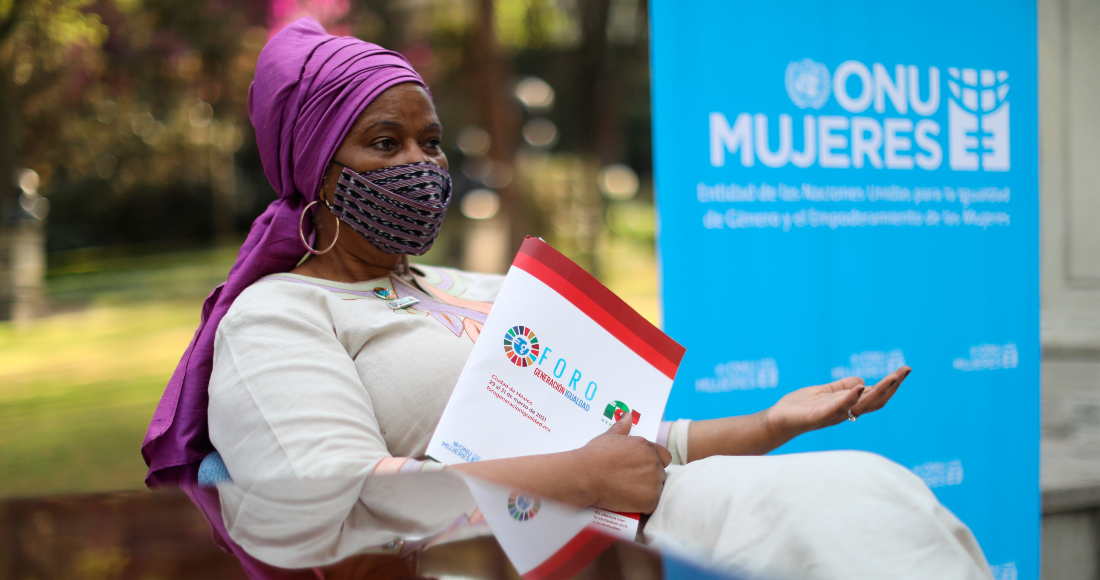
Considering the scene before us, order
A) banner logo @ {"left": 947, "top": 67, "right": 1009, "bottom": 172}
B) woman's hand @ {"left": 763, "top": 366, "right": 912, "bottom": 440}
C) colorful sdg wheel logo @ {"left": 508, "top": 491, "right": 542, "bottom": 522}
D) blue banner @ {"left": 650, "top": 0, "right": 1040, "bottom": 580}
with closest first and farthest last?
colorful sdg wheel logo @ {"left": 508, "top": 491, "right": 542, "bottom": 522} → woman's hand @ {"left": 763, "top": 366, "right": 912, "bottom": 440} → blue banner @ {"left": 650, "top": 0, "right": 1040, "bottom": 580} → banner logo @ {"left": 947, "top": 67, "right": 1009, "bottom": 172}

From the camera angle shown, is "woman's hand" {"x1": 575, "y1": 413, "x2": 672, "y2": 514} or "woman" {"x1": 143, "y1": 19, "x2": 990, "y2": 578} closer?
"woman" {"x1": 143, "y1": 19, "x2": 990, "y2": 578}

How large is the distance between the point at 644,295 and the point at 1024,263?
4.44 metres

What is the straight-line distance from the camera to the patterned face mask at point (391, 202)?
5.37ft

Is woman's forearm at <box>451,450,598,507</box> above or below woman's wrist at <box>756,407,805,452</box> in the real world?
above

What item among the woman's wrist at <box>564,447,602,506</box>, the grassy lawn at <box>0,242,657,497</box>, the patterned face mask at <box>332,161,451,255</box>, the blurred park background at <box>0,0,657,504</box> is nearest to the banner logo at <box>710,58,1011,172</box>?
the patterned face mask at <box>332,161,451,255</box>

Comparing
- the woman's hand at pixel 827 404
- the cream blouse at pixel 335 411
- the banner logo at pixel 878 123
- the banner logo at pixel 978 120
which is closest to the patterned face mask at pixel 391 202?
the cream blouse at pixel 335 411

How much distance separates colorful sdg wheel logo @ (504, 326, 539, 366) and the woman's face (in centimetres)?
51

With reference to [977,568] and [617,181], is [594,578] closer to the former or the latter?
[977,568]

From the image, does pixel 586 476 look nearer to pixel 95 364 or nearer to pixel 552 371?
pixel 552 371

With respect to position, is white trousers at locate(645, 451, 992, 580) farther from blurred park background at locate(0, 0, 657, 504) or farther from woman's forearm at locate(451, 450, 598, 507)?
blurred park background at locate(0, 0, 657, 504)

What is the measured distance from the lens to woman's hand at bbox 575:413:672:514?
130cm

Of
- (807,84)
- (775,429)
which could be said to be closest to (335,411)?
(775,429)

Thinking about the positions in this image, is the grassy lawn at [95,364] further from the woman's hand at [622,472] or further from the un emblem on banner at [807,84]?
the un emblem on banner at [807,84]

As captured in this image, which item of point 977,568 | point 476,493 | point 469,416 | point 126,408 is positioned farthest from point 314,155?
point 126,408
